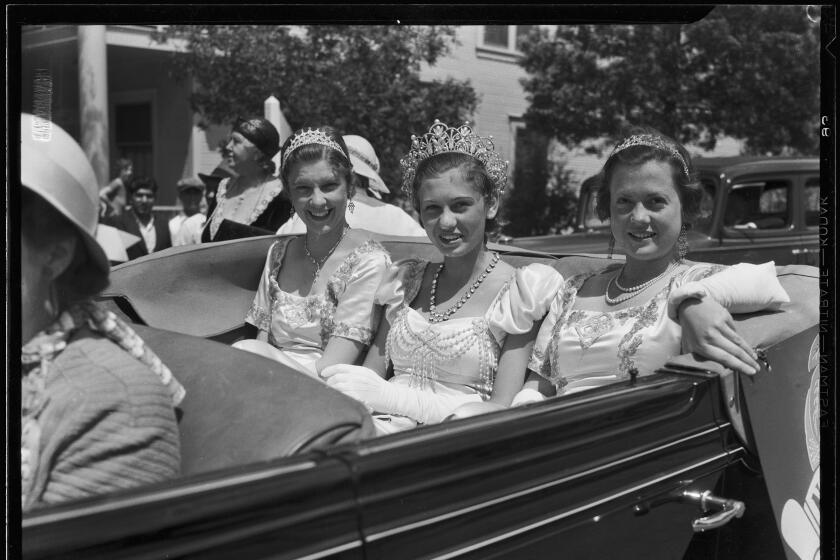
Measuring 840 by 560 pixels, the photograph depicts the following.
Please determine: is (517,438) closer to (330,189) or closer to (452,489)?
(452,489)

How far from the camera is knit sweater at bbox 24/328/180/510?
1.11m

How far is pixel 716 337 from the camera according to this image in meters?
1.83

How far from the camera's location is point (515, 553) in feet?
4.54

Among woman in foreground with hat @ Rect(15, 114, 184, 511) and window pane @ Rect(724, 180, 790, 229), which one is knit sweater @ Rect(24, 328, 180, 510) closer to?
woman in foreground with hat @ Rect(15, 114, 184, 511)

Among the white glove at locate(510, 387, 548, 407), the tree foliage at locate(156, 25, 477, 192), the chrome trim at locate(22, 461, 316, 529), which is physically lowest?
the white glove at locate(510, 387, 548, 407)

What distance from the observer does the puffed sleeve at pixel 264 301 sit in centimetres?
304

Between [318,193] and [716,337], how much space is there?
4.93 feet

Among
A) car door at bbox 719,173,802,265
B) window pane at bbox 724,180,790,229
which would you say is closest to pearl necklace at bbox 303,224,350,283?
car door at bbox 719,173,802,265

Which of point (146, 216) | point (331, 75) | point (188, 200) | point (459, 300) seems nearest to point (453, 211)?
point (459, 300)

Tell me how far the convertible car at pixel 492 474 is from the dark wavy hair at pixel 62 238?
0.27 m

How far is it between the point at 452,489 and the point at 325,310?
1627 mm

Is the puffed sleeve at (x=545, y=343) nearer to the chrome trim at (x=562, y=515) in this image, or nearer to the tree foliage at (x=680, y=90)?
the chrome trim at (x=562, y=515)

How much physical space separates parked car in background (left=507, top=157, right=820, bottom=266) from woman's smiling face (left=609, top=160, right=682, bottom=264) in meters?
3.24

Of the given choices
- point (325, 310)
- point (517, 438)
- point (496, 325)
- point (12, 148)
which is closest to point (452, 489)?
→ point (517, 438)
